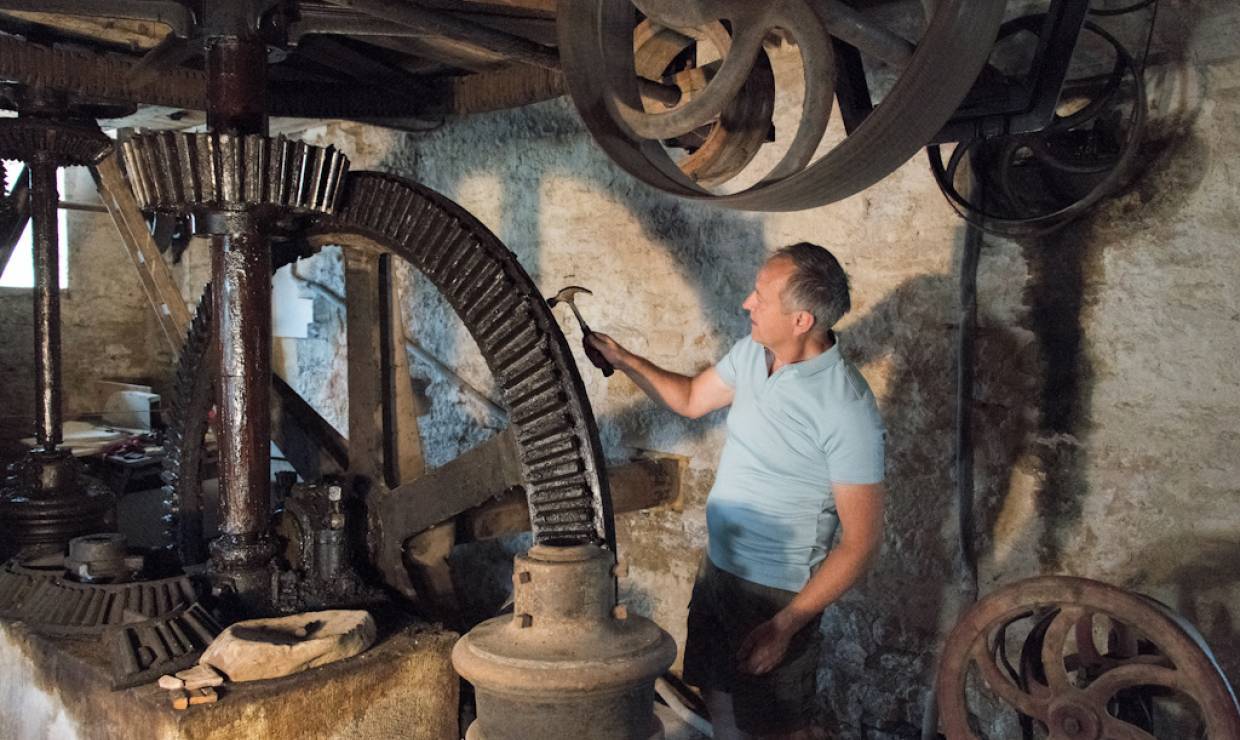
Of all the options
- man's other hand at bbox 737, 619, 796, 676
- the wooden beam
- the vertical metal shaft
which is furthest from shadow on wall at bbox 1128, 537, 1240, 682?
the vertical metal shaft

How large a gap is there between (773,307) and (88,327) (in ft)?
18.3

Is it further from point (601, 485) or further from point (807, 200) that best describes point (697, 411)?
point (807, 200)

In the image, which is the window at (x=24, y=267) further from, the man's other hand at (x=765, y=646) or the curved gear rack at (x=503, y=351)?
the man's other hand at (x=765, y=646)

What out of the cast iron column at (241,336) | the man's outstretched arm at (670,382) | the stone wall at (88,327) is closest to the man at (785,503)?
the man's outstretched arm at (670,382)

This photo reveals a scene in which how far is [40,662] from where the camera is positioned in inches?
102

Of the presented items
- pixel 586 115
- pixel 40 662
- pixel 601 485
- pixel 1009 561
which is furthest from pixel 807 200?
pixel 40 662

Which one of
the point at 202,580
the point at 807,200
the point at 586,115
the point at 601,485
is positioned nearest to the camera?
the point at 807,200

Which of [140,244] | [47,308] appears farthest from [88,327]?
[47,308]

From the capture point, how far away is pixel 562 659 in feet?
6.48

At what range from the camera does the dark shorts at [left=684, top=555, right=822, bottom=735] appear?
7.99ft

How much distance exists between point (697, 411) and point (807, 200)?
116 centimetres

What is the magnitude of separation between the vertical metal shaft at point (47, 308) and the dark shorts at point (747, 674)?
2.39m

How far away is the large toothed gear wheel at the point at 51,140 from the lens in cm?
336

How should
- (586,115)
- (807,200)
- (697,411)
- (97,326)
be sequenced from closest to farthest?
1. (807,200)
2. (586,115)
3. (697,411)
4. (97,326)
